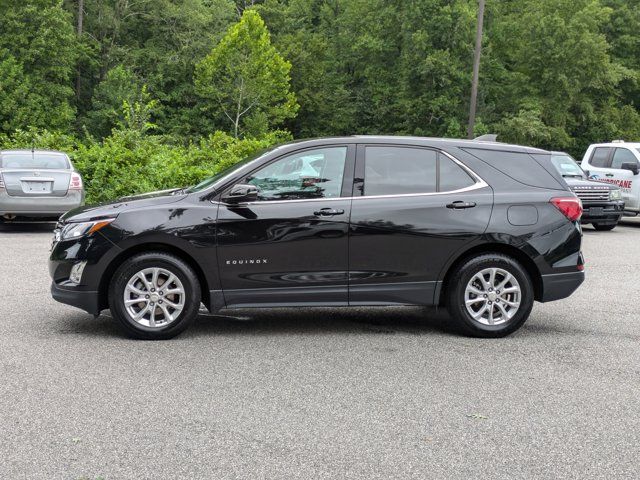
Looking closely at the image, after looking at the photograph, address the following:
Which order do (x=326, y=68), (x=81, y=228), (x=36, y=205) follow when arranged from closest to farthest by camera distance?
(x=81, y=228) → (x=36, y=205) → (x=326, y=68)

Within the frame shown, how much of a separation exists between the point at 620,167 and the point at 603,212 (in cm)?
254

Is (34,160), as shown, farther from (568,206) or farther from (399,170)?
(568,206)

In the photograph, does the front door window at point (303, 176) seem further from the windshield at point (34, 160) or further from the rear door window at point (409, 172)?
the windshield at point (34, 160)

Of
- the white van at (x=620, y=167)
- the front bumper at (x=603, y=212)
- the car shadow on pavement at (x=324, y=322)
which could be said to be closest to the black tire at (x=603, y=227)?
the front bumper at (x=603, y=212)

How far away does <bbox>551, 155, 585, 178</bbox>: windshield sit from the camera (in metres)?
19.5

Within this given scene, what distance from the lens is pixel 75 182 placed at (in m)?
15.6

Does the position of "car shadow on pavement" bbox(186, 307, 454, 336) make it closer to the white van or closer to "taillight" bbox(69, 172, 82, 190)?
"taillight" bbox(69, 172, 82, 190)

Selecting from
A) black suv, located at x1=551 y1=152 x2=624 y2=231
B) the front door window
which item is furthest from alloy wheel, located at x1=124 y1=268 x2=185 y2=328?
black suv, located at x1=551 y1=152 x2=624 y2=231

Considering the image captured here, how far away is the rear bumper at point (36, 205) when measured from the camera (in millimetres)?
15078

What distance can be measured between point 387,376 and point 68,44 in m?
52.1

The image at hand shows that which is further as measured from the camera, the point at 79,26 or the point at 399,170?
the point at 79,26

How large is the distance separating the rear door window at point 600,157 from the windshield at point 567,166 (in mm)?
1530

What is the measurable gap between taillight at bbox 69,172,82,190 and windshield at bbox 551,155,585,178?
416 inches

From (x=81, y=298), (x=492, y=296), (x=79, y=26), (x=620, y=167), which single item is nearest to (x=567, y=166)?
(x=620, y=167)
